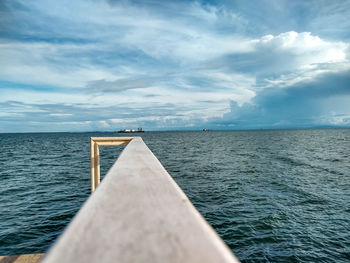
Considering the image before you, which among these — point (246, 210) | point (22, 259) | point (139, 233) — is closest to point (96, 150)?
point (22, 259)

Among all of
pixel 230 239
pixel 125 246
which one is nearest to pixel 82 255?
pixel 125 246

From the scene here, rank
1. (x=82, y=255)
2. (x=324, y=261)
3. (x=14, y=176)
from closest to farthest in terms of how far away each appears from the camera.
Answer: (x=82, y=255) → (x=324, y=261) → (x=14, y=176)

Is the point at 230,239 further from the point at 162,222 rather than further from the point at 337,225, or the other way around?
the point at 162,222

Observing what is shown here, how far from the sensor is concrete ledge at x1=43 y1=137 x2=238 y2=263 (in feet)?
2.70

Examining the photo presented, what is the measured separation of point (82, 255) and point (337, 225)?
1348cm

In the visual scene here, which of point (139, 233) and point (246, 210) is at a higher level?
point (139, 233)

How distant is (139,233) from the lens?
0.98m

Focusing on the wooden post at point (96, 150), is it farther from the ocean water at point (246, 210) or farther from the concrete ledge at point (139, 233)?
the concrete ledge at point (139, 233)

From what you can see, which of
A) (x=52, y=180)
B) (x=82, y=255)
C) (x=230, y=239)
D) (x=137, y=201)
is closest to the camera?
(x=82, y=255)

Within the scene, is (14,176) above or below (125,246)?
below

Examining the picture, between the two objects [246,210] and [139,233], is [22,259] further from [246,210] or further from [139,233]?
[246,210]

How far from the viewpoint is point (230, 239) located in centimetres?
938

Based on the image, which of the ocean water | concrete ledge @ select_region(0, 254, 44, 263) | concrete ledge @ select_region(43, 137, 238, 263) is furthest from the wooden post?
concrete ledge @ select_region(43, 137, 238, 263)

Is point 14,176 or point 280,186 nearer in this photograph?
point 280,186
